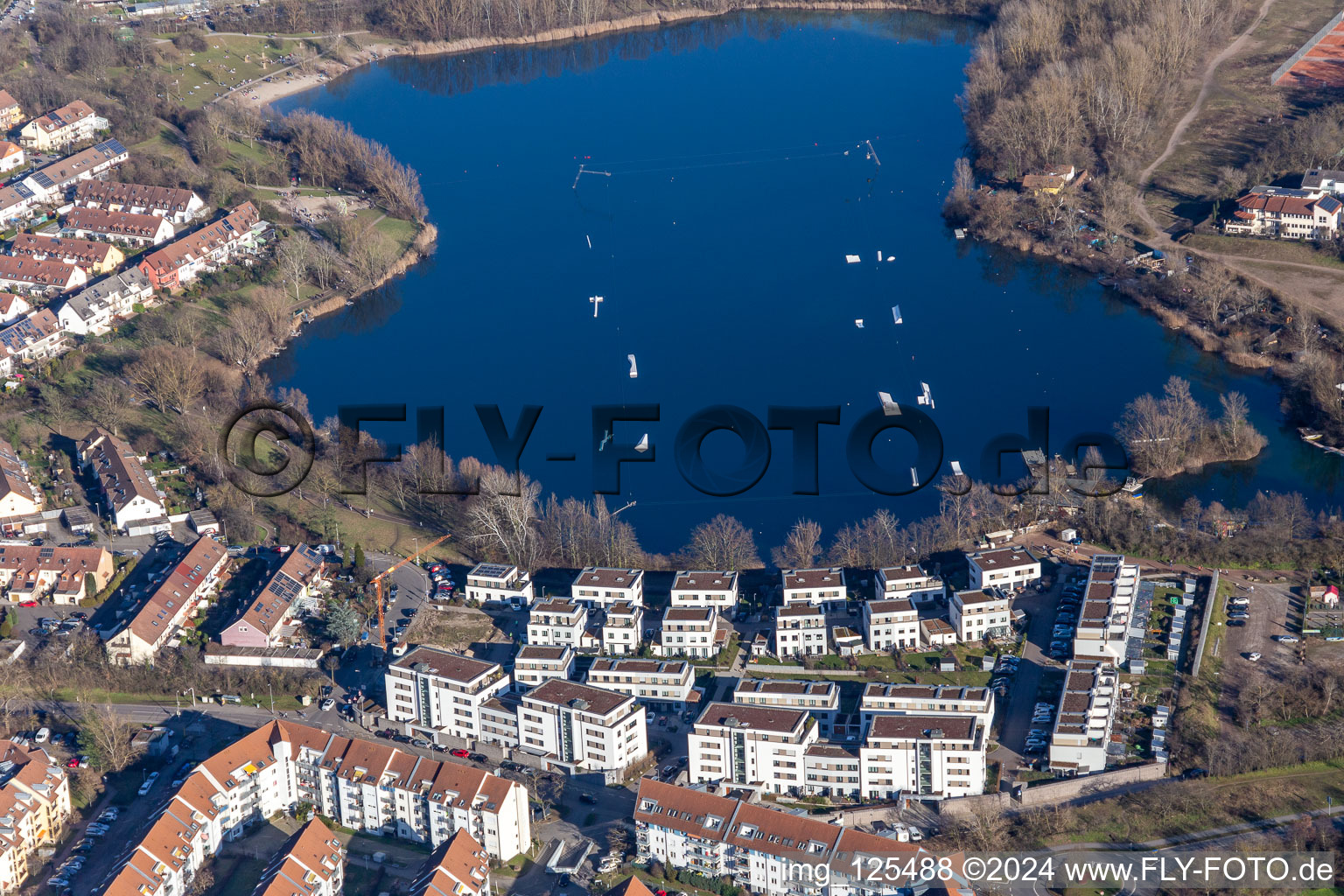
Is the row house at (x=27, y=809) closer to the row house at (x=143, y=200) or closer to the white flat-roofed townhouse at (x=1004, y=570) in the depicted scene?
the white flat-roofed townhouse at (x=1004, y=570)

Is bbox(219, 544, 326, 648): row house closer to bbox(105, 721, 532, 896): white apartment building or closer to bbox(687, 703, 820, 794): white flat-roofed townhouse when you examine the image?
bbox(105, 721, 532, 896): white apartment building

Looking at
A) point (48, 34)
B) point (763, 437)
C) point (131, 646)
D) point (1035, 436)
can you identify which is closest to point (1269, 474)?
point (1035, 436)

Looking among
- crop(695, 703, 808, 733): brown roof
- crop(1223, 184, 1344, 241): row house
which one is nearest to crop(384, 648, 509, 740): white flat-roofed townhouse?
crop(695, 703, 808, 733): brown roof

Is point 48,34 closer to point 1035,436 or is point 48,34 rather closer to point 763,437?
point 763,437

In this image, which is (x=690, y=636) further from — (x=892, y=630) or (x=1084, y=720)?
(x=1084, y=720)

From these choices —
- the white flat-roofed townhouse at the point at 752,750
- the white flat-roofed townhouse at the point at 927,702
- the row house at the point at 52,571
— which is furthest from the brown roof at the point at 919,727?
the row house at the point at 52,571
